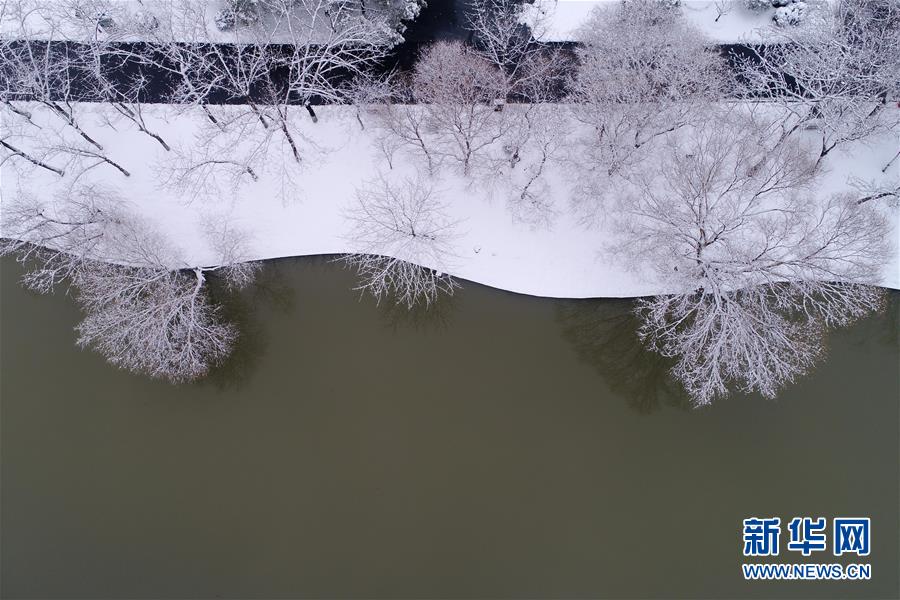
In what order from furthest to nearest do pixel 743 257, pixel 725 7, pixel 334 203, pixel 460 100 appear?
pixel 725 7, pixel 334 203, pixel 460 100, pixel 743 257

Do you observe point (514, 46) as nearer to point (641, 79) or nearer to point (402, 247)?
point (641, 79)

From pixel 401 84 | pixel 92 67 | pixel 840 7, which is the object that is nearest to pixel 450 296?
pixel 401 84

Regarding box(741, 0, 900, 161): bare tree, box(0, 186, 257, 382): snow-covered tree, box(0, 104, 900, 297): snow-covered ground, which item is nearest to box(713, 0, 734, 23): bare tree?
box(741, 0, 900, 161): bare tree

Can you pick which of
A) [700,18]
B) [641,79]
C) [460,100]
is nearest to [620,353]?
[641,79]

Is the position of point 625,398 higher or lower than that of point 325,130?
lower

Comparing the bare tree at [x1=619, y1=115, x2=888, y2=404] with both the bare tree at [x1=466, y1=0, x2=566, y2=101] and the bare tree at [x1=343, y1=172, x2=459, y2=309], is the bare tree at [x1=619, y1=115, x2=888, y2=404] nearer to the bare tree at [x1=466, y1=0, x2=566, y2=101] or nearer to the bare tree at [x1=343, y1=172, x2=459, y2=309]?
the bare tree at [x1=466, y1=0, x2=566, y2=101]

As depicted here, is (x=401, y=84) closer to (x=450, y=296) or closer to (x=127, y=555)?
(x=450, y=296)
